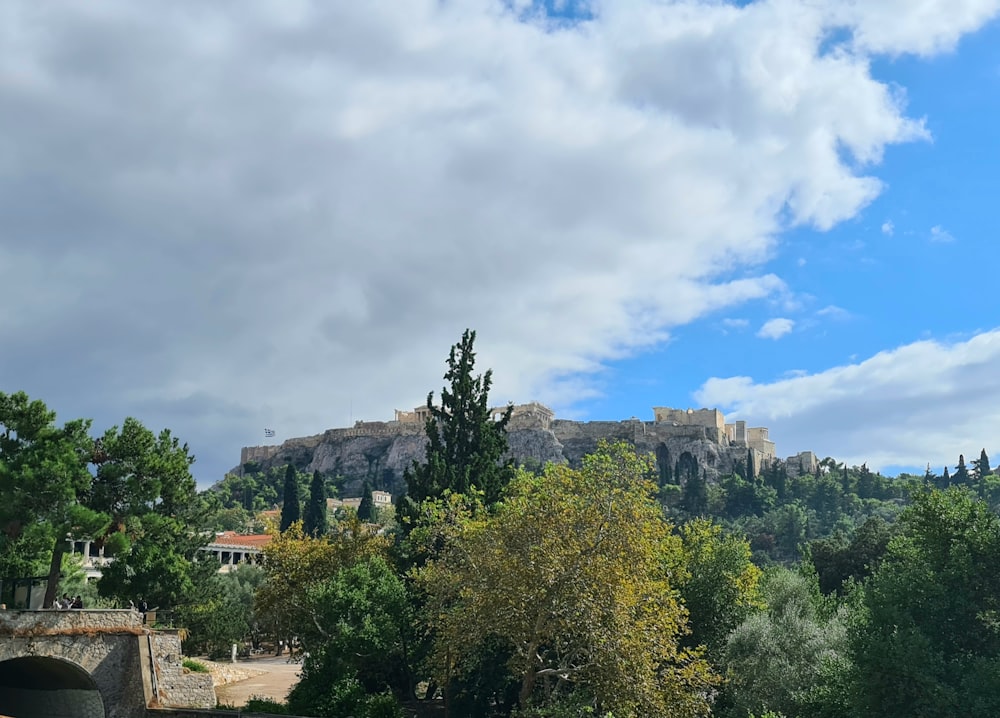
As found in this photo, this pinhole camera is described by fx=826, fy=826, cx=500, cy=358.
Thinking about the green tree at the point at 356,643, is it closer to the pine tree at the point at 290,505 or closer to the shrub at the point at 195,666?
the shrub at the point at 195,666

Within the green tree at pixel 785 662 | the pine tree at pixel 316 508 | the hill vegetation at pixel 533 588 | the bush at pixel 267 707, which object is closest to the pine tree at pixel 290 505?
the pine tree at pixel 316 508

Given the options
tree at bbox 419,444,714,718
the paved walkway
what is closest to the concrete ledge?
the paved walkway

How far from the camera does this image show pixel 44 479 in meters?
32.7

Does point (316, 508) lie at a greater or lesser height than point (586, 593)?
greater

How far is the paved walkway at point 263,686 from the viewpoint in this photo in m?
40.7

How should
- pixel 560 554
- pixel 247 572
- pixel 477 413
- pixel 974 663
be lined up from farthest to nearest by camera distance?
pixel 247 572, pixel 477 413, pixel 560 554, pixel 974 663

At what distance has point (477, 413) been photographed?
4419cm

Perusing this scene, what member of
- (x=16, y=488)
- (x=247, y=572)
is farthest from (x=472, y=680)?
(x=247, y=572)

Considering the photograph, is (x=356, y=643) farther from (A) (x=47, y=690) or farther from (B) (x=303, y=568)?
(A) (x=47, y=690)

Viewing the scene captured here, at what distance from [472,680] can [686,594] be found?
9.91m

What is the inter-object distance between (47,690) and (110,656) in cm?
826

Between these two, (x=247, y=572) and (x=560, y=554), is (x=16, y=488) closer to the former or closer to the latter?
(x=560, y=554)

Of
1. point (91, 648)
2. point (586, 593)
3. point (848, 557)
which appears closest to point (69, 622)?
point (91, 648)

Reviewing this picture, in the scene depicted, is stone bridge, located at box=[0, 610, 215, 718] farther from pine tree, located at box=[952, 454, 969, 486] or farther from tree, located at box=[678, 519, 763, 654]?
pine tree, located at box=[952, 454, 969, 486]
